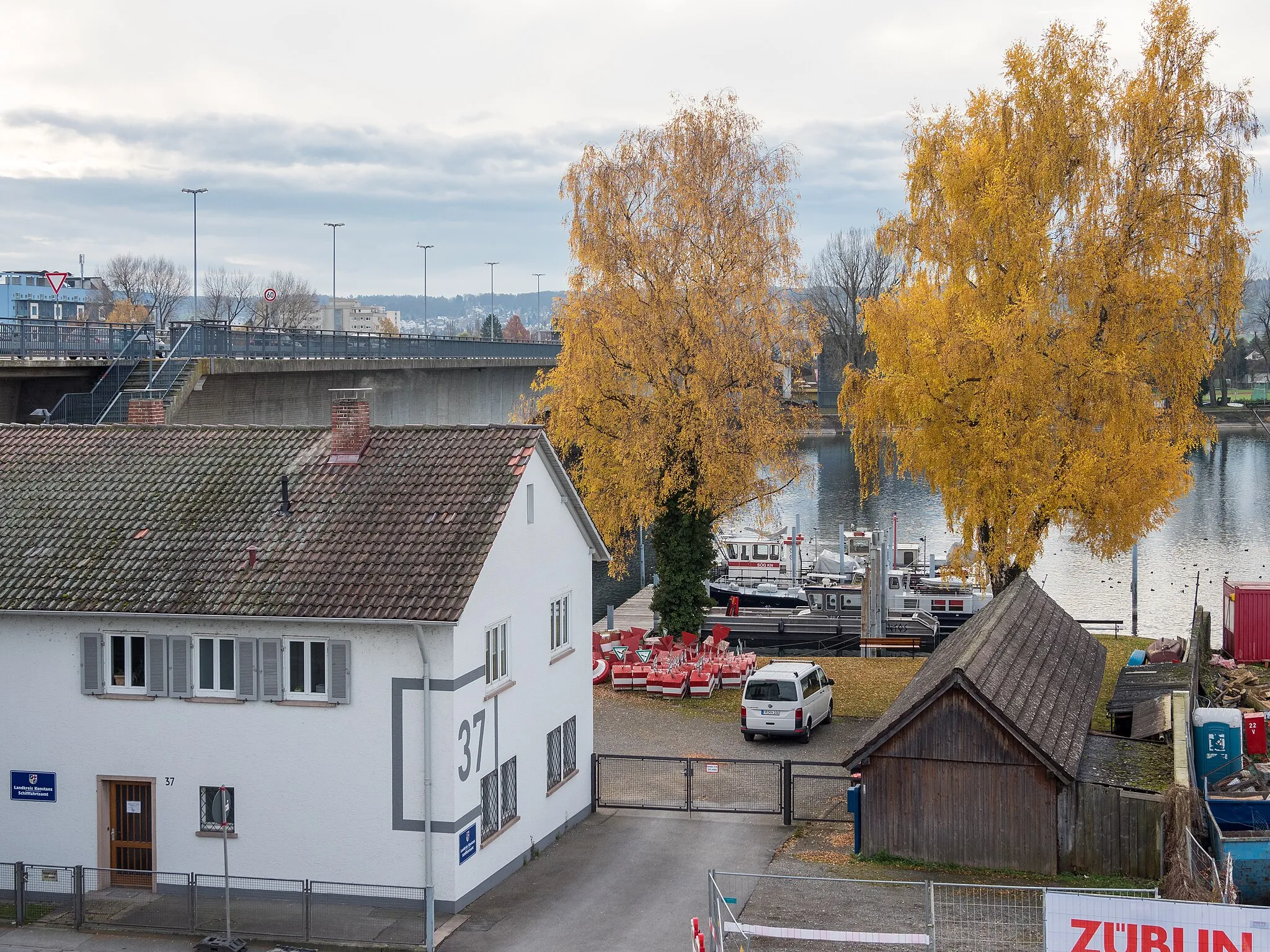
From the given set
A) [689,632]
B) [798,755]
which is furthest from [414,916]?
[689,632]

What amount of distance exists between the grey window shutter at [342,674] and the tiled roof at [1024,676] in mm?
8433

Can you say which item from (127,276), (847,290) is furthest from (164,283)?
(847,290)

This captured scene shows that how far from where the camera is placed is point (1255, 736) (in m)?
26.3

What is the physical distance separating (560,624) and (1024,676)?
8.88 meters

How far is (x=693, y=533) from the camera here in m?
42.1

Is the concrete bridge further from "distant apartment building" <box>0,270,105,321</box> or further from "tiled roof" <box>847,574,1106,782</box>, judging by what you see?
"distant apartment building" <box>0,270,105,321</box>

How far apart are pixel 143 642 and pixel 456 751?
5.51 m

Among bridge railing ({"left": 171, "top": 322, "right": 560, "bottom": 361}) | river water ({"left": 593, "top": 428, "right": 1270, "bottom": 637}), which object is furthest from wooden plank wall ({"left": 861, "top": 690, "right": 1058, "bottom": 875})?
bridge railing ({"left": 171, "top": 322, "right": 560, "bottom": 361})

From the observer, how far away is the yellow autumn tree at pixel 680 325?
40.3 m

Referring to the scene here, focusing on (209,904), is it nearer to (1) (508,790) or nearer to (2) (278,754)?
(2) (278,754)

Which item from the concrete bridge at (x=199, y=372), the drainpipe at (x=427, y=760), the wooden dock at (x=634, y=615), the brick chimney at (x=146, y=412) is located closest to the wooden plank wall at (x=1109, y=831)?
the drainpipe at (x=427, y=760)

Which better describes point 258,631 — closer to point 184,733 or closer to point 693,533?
point 184,733

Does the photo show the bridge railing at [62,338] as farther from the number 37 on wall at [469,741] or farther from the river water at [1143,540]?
the river water at [1143,540]

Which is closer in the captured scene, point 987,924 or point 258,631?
point 987,924
